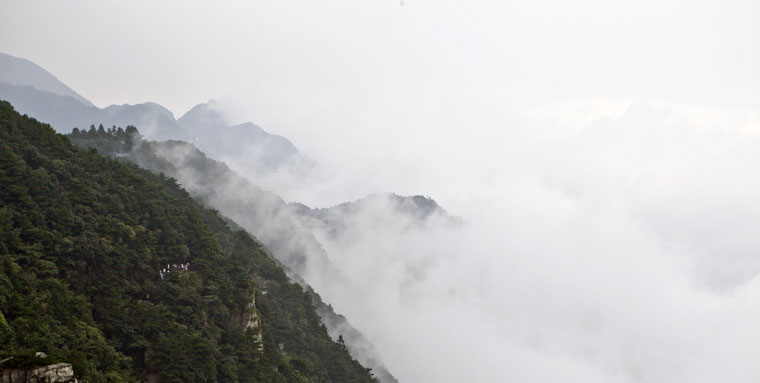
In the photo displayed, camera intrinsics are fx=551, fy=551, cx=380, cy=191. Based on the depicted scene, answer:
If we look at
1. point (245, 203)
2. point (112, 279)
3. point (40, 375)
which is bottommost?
point (40, 375)

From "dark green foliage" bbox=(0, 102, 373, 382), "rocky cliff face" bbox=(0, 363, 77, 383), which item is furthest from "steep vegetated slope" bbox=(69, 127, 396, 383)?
"rocky cliff face" bbox=(0, 363, 77, 383)

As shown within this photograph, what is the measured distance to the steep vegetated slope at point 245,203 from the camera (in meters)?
86.9

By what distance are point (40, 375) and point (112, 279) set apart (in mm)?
12835

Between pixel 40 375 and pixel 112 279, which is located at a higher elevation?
pixel 112 279

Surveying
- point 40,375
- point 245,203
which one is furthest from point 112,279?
point 245,203

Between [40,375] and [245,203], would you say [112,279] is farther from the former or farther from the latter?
[245,203]

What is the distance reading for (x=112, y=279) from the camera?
1345 inches

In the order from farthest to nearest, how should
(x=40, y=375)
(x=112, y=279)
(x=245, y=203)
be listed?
(x=245, y=203) < (x=112, y=279) < (x=40, y=375)

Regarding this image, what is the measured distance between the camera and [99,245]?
3447 cm

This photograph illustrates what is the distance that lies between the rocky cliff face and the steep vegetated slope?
60166 millimetres

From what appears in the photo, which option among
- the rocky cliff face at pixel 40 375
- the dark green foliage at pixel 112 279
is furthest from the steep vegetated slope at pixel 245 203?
the rocky cliff face at pixel 40 375

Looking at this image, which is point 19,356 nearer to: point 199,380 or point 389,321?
point 199,380

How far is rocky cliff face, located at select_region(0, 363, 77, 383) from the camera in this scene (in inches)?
843

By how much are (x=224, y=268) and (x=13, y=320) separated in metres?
19.0
